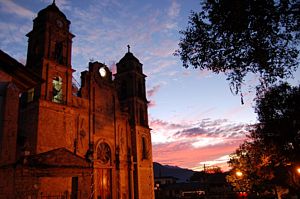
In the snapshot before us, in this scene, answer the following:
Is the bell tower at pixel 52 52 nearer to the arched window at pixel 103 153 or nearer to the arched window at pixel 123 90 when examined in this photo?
the arched window at pixel 103 153

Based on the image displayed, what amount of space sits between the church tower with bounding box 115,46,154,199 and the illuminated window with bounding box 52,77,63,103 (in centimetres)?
1054

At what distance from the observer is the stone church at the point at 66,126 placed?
39.8ft

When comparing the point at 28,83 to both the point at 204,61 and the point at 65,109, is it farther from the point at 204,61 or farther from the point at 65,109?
the point at 65,109

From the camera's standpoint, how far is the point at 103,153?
29.7 metres

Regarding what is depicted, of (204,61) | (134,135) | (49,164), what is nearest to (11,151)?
(49,164)

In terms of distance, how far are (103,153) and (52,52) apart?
37.3ft

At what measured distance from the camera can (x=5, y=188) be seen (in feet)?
38.3

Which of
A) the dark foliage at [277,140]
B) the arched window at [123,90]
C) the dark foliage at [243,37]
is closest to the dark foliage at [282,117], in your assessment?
the dark foliage at [277,140]

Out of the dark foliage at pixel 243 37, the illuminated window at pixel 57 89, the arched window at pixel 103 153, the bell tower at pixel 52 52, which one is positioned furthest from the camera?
the arched window at pixel 103 153

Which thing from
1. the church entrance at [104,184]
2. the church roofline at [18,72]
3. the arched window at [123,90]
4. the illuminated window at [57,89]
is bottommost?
the church entrance at [104,184]

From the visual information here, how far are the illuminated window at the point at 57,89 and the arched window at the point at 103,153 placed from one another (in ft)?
22.3

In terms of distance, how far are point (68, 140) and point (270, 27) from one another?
791 inches

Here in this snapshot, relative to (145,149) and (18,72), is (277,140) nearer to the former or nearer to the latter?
(145,149)

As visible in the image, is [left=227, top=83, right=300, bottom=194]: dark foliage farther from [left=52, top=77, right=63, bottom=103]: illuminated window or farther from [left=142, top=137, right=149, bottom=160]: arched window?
[left=52, top=77, right=63, bottom=103]: illuminated window
